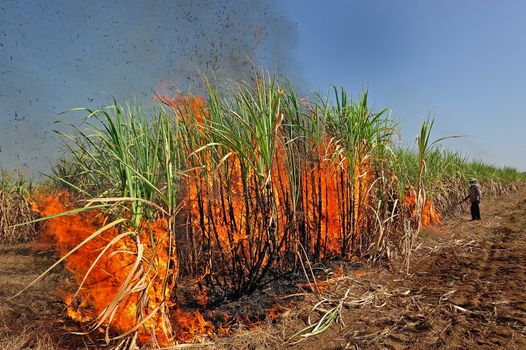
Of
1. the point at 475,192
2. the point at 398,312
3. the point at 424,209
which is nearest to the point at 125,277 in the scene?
the point at 398,312

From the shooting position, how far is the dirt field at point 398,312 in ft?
8.26

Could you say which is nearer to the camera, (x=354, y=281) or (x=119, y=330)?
(x=119, y=330)

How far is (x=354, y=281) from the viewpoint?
3.67 metres

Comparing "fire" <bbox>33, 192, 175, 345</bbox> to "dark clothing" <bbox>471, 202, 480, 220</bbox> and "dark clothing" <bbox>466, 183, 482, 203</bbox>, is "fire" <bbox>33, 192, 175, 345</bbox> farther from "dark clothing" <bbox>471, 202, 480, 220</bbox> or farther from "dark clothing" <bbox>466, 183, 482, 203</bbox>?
"dark clothing" <bbox>471, 202, 480, 220</bbox>

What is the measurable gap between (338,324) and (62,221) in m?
2.57

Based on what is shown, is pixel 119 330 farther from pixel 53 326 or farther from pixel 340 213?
pixel 340 213

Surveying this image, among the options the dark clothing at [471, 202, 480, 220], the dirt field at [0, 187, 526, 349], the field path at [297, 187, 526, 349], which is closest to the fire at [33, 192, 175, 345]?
the dirt field at [0, 187, 526, 349]

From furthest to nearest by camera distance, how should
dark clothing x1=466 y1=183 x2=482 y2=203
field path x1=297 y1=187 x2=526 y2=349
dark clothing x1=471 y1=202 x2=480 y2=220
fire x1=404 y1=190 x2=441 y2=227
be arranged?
1. dark clothing x1=471 y1=202 x2=480 y2=220
2. dark clothing x1=466 y1=183 x2=482 y2=203
3. fire x1=404 y1=190 x2=441 y2=227
4. field path x1=297 y1=187 x2=526 y2=349

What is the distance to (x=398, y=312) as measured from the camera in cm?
296

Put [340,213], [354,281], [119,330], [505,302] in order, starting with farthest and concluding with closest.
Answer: [340,213]
[354,281]
[505,302]
[119,330]

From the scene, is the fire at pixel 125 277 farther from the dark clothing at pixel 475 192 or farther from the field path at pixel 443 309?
the dark clothing at pixel 475 192

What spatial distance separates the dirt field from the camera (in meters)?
2.52

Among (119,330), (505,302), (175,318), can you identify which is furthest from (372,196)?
(119,330)

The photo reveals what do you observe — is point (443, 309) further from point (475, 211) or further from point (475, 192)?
point (475, 211)
